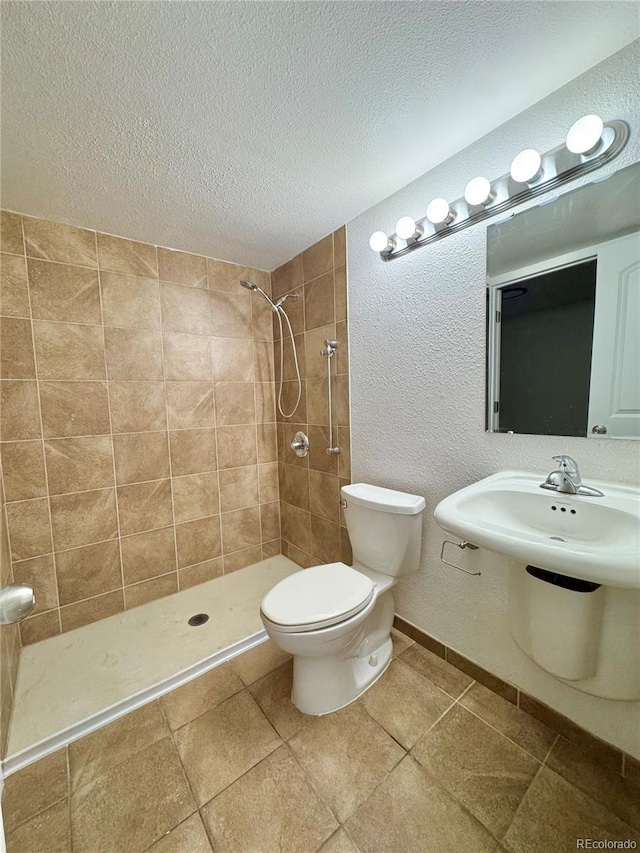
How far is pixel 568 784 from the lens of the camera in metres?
0.97

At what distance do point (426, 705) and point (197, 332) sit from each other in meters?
2.14

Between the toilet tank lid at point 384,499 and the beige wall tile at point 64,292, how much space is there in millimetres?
1578

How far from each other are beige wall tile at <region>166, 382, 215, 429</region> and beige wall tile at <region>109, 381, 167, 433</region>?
0.15ft

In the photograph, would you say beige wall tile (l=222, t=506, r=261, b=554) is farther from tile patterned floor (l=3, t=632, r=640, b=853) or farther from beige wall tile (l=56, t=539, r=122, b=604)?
tile patterned floor (l=3, t=632, r=640, b=853)

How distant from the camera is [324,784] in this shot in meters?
0.99

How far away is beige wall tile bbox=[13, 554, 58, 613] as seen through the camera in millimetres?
1543

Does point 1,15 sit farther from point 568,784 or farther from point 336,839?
point 568,784

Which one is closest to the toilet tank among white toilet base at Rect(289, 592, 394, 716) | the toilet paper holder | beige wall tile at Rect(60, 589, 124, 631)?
the toilet paper holder

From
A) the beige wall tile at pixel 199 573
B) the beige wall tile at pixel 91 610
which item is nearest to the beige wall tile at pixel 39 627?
the beige wall tile at pixel 91 610

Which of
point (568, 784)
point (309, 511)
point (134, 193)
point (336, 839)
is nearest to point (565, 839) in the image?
point (568, 784)

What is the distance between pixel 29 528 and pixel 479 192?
2.37 metres

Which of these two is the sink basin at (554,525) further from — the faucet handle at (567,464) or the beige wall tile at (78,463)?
the beige wall tile at (78,463)

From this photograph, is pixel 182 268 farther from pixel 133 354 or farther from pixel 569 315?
pixel 569 315

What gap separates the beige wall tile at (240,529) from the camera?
7.09 ft
